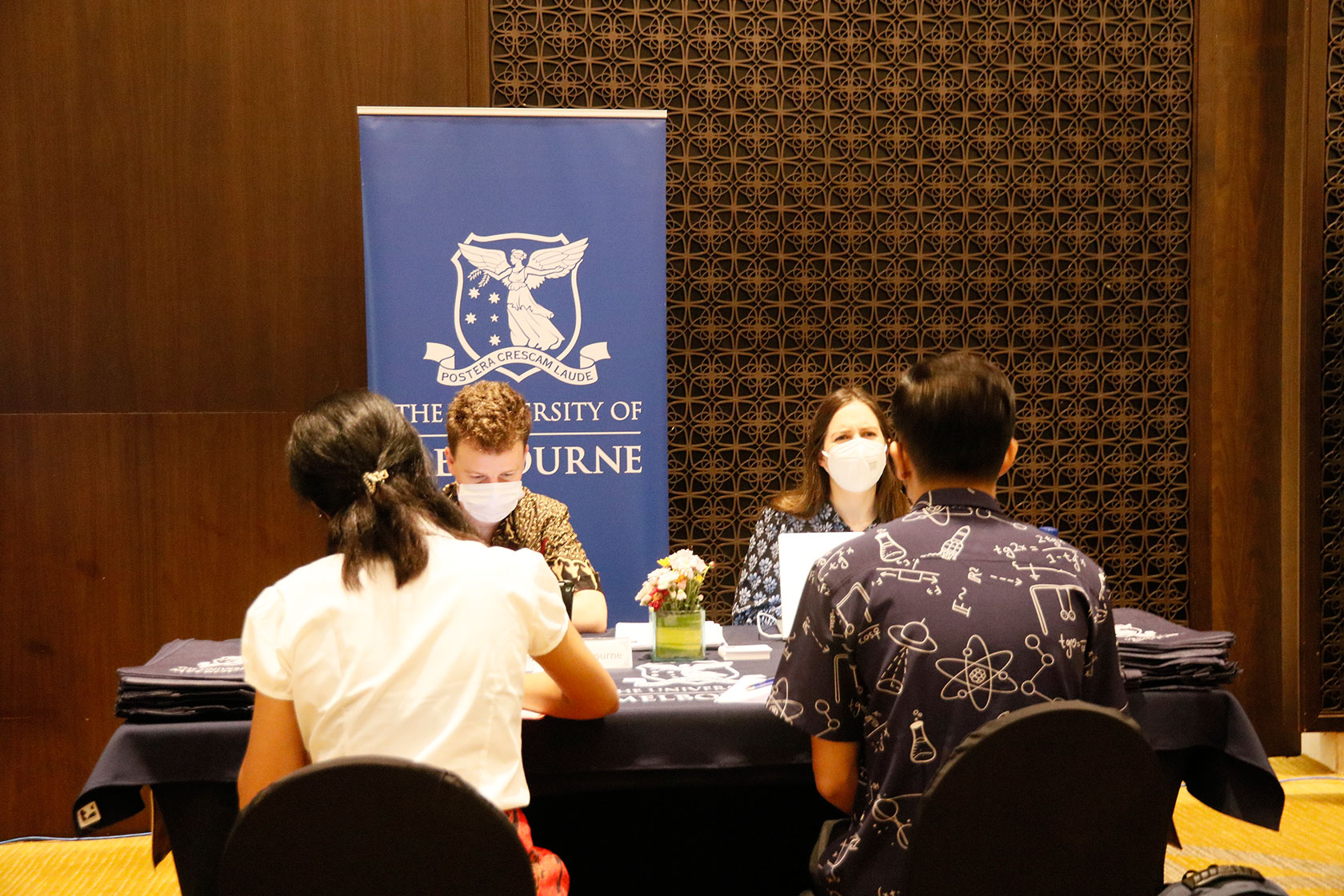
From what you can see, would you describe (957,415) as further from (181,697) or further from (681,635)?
(181,697)

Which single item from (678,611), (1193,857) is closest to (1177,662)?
(678,611)

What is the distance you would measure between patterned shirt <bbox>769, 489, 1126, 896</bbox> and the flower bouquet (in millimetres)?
635

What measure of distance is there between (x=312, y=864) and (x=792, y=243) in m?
3.26

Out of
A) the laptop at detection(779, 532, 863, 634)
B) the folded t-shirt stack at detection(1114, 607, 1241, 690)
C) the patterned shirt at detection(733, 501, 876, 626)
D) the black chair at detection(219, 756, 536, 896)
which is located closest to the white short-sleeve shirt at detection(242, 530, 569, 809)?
the black chair at detection(219, 756, 536, 896)

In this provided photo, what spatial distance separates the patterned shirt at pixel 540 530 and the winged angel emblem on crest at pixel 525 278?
665mm

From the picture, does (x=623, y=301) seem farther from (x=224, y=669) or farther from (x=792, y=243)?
(x=224, y=669)

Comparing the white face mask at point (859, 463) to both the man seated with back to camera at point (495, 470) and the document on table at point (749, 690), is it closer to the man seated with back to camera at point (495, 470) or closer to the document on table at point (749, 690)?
the man seated with back to camera at point (495, 470)

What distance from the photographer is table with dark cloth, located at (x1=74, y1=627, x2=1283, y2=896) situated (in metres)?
1.71

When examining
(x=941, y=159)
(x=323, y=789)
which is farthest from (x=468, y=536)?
(x=941, y=159)

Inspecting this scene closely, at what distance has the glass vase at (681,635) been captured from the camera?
2129 mm

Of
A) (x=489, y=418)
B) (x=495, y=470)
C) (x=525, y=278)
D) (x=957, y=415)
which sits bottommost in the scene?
(x=495, y=470)

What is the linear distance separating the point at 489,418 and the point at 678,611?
0.72m

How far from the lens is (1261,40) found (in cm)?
395

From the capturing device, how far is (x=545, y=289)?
3340mm
